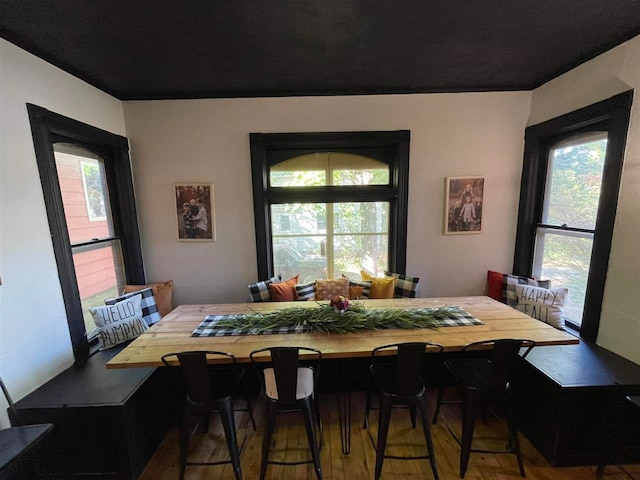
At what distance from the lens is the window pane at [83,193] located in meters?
1.99

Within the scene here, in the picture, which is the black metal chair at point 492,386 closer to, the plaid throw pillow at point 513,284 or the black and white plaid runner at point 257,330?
the black and white plaid runner at point 257,330

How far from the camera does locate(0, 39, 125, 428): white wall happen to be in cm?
148

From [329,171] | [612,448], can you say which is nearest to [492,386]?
[612,448]

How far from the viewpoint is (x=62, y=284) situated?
1779 mm

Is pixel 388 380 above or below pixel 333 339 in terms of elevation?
below

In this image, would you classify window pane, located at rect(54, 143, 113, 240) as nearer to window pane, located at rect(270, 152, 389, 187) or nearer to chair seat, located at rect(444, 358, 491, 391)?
window pane, located at rect(270, 152, 389, 187)

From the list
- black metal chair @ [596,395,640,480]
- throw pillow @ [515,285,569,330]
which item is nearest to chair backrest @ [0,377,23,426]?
black metal chair @ [596,395,640,480]

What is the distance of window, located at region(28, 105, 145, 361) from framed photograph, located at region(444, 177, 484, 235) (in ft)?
10.3

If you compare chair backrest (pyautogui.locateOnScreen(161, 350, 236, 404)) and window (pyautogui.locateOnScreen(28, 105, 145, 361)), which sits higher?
window (pyautogui.locateOnScreen(28, 105, 145, 361))

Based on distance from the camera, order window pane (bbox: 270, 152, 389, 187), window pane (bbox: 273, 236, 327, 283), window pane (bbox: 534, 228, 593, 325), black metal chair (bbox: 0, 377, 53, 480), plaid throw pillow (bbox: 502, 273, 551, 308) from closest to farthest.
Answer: black metal chair (bbox: 0, 377, 53, 480)
window pane (bbox: 534, 228, 593, 325)
plaid throw pillow (bbox: 502, 273, 551, 308)
window pane (bbox: 270, 152, 389, 187)
window pane (bbox: 273, 236, 327, 283)

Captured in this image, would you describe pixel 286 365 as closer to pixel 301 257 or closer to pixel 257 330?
pixel 257 330

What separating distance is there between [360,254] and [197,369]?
1.97 metres

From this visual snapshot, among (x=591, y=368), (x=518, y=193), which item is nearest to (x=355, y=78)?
(x=518, y=193)

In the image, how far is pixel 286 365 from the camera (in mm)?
1313
